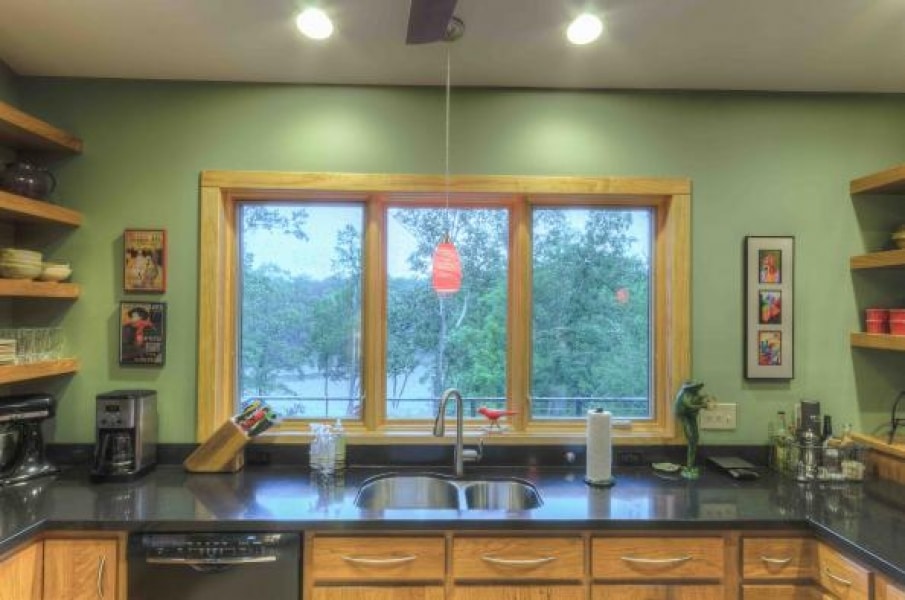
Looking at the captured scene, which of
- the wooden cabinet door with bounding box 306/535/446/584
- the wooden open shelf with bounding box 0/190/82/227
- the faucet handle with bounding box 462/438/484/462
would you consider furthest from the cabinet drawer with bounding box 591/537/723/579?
the wooden open shelf with bounding box 0/190/82/227

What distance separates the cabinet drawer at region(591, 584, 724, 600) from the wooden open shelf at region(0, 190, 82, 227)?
95.3 inches

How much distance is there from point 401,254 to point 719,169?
1.48 m

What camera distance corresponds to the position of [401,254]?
2.43 metres

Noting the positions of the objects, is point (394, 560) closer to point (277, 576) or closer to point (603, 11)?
point (277, 576)

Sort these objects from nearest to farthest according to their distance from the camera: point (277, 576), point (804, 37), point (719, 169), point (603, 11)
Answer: point (277, 576)
point (603, 11)
point (804, 37)
point (719, 169)

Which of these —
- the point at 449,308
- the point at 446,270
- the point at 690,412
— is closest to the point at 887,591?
the point at 690,412

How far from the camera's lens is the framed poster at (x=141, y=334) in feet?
7.38

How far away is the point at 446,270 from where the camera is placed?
185 centimetres

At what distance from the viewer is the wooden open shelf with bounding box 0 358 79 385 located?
74.1 inches

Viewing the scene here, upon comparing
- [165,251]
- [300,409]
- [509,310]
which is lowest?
[300,409]

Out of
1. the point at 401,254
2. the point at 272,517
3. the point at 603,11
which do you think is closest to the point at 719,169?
the point at 603,11

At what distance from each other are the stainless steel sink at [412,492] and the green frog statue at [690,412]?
98cm

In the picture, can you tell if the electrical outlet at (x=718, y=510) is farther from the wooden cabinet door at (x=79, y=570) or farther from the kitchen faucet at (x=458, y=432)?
the wooden cabinet door at (x=79, y=570)

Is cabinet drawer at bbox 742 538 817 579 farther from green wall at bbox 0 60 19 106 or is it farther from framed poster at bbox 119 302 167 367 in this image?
green wall at bbox 0 60 19 106
